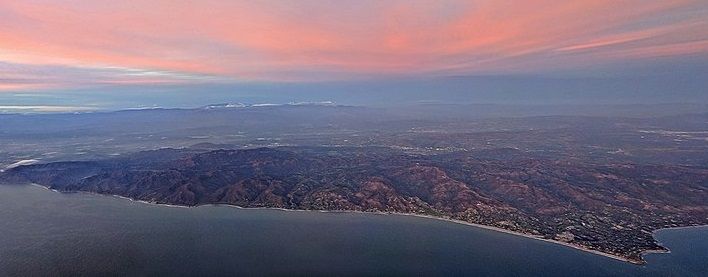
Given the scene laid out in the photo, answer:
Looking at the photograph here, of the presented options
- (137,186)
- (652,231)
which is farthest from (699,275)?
(137,186)

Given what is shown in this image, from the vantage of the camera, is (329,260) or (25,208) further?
(25,208)

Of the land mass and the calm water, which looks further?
the land mass

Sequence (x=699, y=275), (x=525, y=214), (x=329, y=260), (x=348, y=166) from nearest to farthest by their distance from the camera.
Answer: (x=699, y=275)
(x=329, y=260)
(x=525, y=214)
(x=348, y=166)

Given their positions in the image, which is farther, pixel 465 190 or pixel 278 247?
pixel 465 190

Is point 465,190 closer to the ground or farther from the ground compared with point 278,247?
farther from the ground

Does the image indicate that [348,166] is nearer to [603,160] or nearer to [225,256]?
[225,256]
